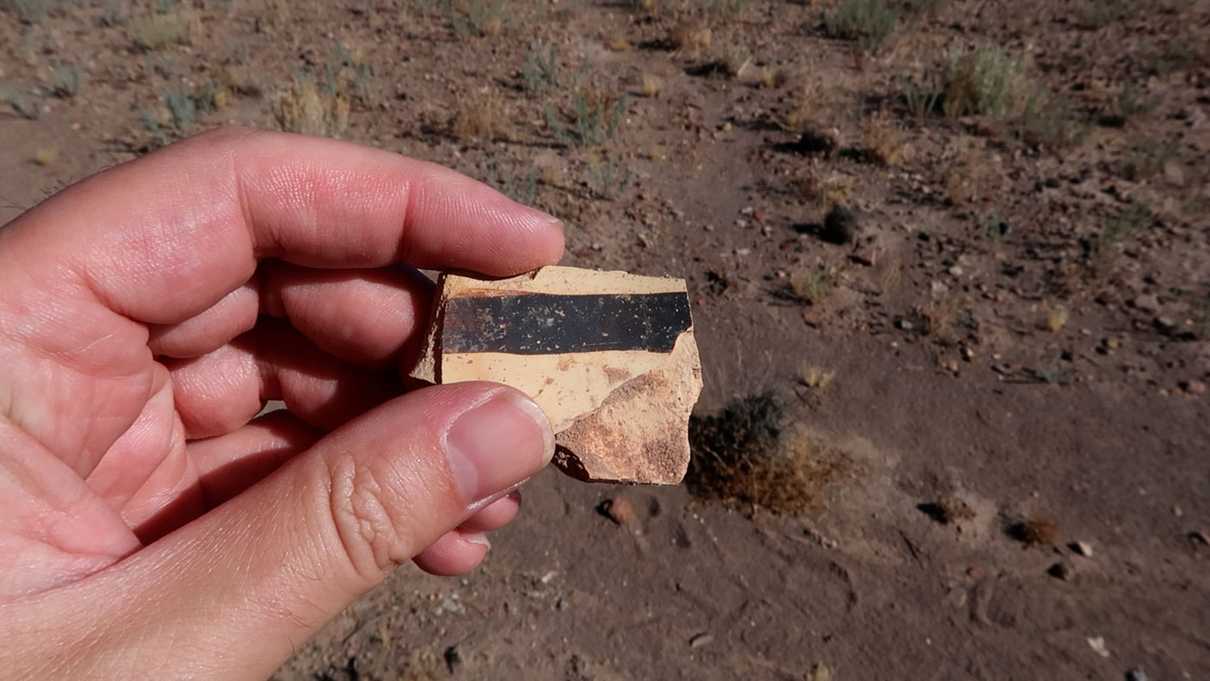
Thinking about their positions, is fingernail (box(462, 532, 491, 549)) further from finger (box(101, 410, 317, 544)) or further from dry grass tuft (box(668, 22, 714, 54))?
dry grass tuft (box(668, 22, 714, 54))

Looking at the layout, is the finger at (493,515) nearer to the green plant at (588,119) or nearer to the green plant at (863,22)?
the green plant at (588,119)

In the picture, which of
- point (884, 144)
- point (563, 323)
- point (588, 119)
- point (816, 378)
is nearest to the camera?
point (563, 323)

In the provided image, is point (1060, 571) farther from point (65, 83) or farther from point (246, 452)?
point (65, 83)

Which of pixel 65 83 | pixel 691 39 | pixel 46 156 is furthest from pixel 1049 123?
pixel 65 83

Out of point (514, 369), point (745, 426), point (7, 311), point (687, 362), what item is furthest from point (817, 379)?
point (7, 311)

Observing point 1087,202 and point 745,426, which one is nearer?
point 745,426

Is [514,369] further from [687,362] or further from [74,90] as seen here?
[74,90]
